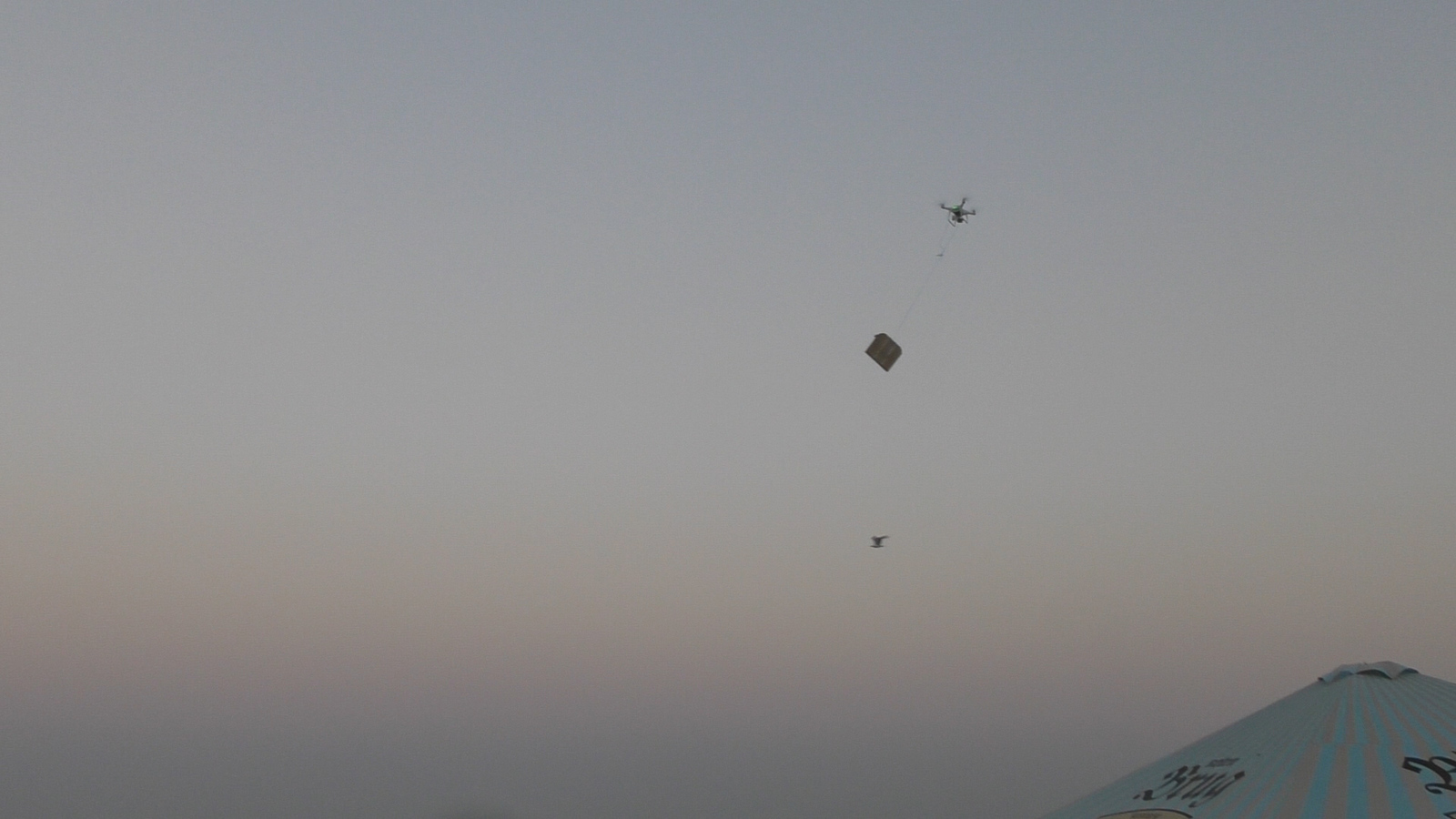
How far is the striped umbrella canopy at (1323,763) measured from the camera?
2547 centimetres

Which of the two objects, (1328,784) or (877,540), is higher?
(877,540)

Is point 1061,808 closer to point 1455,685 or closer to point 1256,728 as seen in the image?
point 1256,728

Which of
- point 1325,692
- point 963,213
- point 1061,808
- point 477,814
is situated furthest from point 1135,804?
point 477,814

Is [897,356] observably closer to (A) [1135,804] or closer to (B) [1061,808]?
(A) [1135,804]

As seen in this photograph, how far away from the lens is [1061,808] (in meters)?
38.7

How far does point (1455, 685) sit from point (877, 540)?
2091cm

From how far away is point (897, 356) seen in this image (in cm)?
2945

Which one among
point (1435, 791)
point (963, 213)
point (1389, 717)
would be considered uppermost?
point (963, 213)

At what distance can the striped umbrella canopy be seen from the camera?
83.6 feet

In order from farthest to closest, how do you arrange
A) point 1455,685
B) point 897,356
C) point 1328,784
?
A: point 1455,685, point 897,356, point 1328,784

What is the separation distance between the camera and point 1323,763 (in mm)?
28406

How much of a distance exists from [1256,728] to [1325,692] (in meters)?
2.67

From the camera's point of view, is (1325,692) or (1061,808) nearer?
(1325,692)


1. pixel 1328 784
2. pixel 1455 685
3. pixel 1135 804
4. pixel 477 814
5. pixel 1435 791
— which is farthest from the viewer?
pixel 477 814
